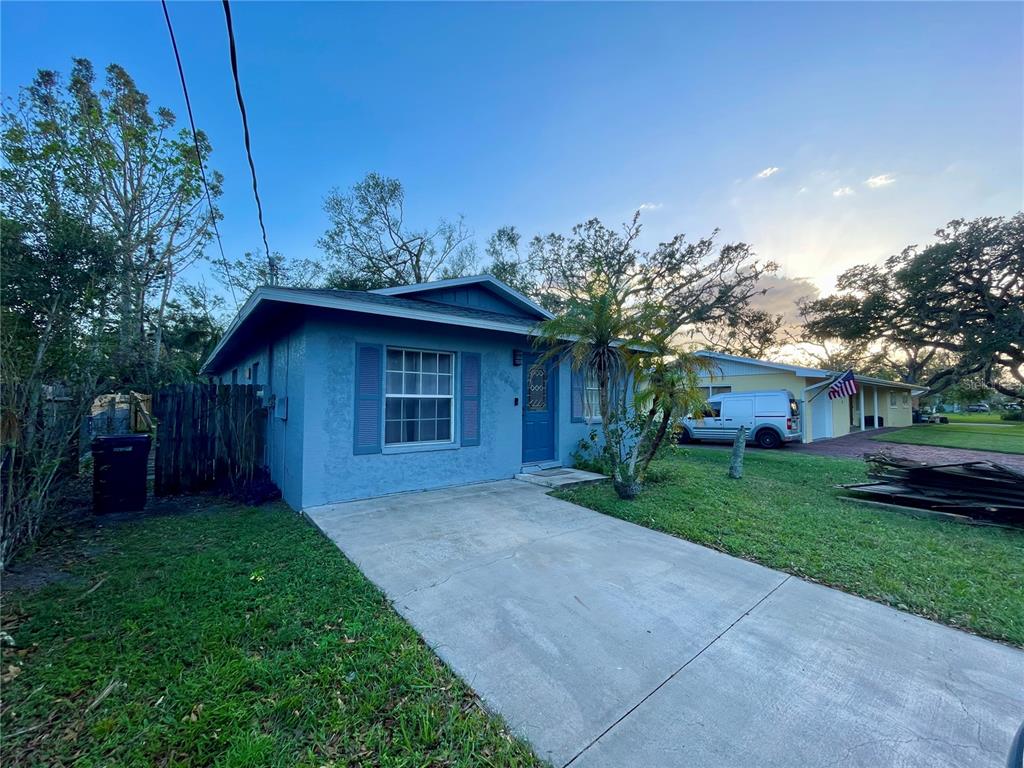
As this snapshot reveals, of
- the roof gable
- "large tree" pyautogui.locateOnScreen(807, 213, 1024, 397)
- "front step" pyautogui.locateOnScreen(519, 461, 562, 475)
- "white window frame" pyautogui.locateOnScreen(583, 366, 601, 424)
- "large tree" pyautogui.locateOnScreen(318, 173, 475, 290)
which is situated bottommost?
"front step" pyautogui.locateOnScreen(519, 461, 562, 475)

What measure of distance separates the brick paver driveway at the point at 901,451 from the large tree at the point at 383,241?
675 inches

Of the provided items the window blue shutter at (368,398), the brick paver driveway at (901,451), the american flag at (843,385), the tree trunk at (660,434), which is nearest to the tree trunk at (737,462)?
the tree trunk at (660,434)

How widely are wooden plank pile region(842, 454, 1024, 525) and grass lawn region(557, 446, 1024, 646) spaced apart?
304 mm

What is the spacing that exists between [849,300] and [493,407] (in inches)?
1052

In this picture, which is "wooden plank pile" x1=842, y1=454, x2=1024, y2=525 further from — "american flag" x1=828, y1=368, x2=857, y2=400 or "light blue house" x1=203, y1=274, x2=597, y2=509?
"american flag" x1=828, y1=368, x2=857, y2=400

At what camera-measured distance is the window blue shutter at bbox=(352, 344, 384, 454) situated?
5.62 m

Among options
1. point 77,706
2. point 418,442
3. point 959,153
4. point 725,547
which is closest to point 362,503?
point 418,442

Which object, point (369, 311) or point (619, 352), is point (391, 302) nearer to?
point (369, 311)

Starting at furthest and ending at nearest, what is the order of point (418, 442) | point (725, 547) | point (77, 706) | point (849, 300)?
1. point (849, 300)
2. point (418, 442)
3. point (725, 547)
4. point (77, 706)

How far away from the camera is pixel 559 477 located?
23.7ft

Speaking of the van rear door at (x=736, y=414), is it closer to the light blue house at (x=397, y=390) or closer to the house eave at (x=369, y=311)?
the light blue house at (x=397, y=390)

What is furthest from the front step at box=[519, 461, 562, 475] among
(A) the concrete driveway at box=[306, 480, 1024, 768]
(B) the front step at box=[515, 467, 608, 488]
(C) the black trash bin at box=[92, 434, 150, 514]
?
(C) the black trash bin at box=[92, 434, 150, 514]

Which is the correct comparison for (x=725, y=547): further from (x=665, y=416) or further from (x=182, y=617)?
(x=182, y=617)

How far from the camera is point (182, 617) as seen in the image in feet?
9.03
